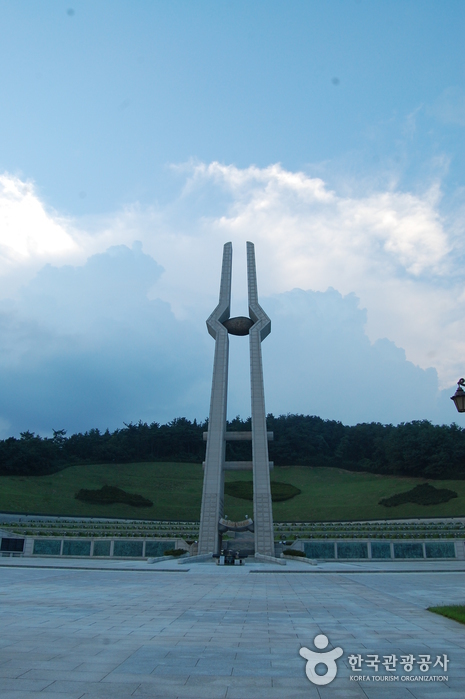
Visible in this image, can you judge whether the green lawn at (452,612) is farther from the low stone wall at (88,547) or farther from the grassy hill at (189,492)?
the grassy hill at (189,492)

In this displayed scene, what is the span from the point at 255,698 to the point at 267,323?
102 ft

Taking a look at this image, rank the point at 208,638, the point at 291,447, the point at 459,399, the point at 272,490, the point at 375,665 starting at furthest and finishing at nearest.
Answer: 1. the point at 291,447
2. the point at 272,490
3. the point at 459,399
4. the point at 208,638
5. the point at 375,665

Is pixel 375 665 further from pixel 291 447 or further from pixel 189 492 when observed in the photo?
pixel 291 447

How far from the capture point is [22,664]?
4973 mm

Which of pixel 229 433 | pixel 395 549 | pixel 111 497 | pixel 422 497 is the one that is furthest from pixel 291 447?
pixel 395 549

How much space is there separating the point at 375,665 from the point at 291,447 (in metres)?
73.1

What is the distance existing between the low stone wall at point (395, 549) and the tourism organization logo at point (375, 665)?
74.0 ft

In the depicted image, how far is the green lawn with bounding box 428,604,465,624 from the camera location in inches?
290

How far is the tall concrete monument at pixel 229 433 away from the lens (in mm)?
28125

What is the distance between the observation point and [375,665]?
510 cm

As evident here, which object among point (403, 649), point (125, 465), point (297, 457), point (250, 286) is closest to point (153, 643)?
point (403, 649)

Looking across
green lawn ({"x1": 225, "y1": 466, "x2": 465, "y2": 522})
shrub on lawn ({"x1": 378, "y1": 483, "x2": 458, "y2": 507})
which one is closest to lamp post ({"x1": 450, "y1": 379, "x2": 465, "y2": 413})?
green lawn ({"x1": 225, "y1": 466, "x2": 465, "y2": 522})

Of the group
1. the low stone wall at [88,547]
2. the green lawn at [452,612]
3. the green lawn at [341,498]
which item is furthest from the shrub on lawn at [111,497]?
the green lawn at [452,612]

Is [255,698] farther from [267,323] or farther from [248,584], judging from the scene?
[267,323]
